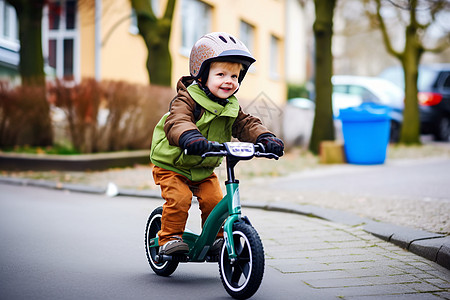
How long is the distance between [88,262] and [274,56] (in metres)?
28.0

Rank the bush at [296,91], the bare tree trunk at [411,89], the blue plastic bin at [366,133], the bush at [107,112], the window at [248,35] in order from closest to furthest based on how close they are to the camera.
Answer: the bush at [107,112], the blue plastic bin at [366,133], the bare tree trunk at [411,89], the window at [248,35], the bush at [296,91]

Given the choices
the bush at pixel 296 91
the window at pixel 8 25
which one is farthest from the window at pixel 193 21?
the bush at pixel 296 91

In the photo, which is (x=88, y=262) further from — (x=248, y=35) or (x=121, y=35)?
(x=248, y=35)

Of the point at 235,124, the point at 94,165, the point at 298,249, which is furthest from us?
the point at 94,165

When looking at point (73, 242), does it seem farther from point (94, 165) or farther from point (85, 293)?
point (94, 165)

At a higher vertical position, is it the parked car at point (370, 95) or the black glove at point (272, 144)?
the parked car at point (370, 95)

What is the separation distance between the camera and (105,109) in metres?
11.4

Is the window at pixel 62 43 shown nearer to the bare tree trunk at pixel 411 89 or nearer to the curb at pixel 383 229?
the bare tree trunk at pixel 411 89

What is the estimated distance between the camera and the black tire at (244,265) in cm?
363

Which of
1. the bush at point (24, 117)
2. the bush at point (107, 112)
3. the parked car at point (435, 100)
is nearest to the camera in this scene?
the bush at point (107, 112)

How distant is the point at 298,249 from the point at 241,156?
77.2 inches

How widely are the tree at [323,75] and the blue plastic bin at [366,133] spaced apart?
68.1 inches

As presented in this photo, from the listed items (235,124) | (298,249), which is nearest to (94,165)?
(298,249)

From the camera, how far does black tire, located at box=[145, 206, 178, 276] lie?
445 centimetres
